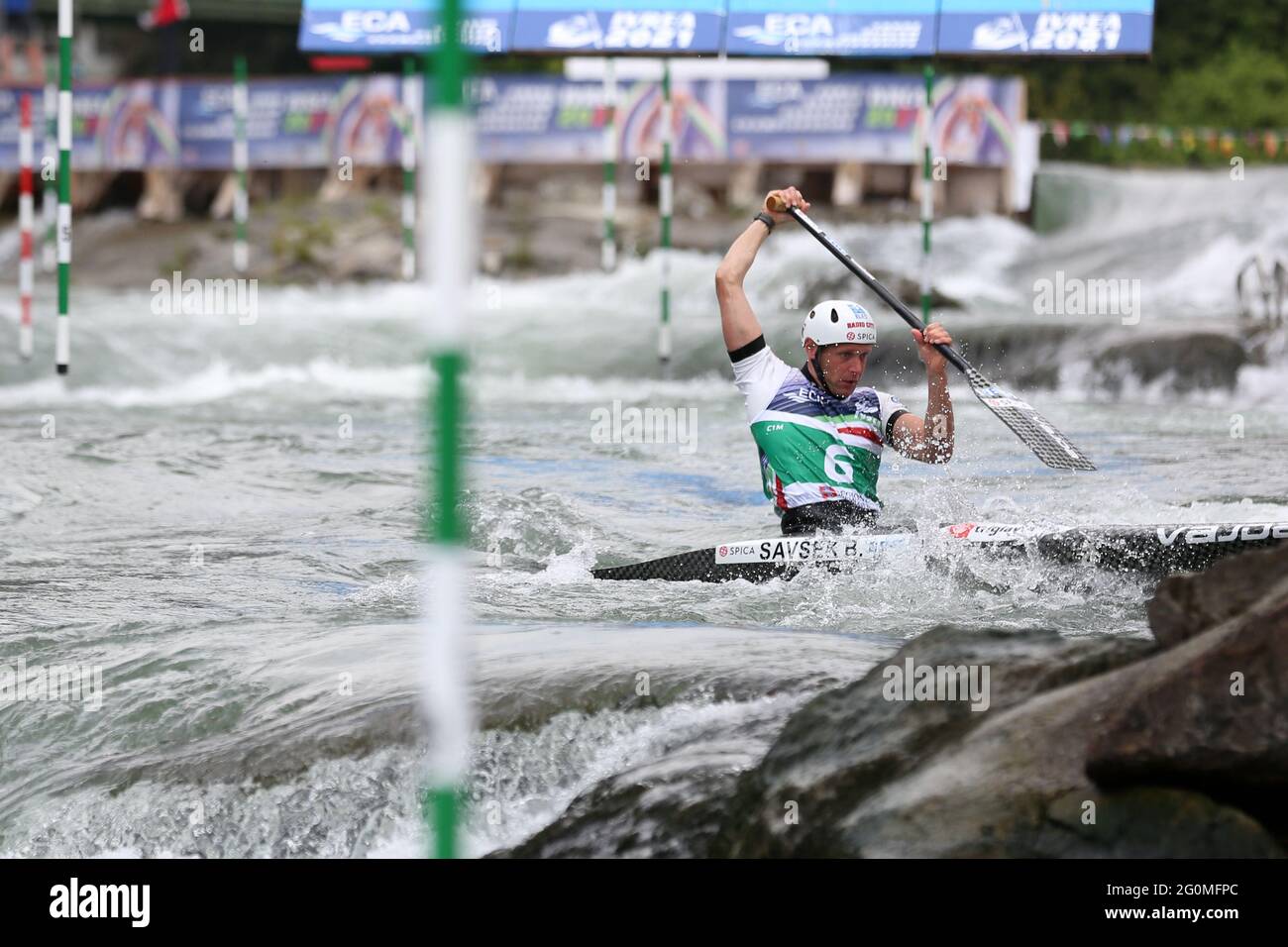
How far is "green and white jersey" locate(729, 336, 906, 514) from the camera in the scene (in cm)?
724

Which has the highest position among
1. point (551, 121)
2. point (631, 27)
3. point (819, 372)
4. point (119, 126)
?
point (631, 27)

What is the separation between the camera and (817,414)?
723 cm

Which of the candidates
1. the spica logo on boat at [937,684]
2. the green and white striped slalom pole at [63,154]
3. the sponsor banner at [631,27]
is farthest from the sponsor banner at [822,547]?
the sponsor banner at [631,27]

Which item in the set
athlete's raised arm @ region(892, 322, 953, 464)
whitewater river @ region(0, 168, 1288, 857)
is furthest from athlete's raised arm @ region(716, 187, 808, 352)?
whitewater river @ region(0, 168, 1288, 857)

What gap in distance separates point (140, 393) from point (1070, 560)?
9.72 m

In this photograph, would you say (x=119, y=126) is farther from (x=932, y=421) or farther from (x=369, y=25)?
(x=932, y=421)

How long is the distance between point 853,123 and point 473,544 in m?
14.5

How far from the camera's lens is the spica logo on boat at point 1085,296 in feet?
59.6

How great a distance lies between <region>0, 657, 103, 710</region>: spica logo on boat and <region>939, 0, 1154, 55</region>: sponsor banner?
9213 millimetres

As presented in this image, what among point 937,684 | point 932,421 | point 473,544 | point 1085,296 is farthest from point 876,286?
point 1085,296

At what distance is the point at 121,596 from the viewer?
727cm

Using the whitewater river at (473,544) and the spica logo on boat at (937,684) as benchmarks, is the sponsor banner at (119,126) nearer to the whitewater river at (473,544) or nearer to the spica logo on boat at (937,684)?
the whitewater river at (473,544)

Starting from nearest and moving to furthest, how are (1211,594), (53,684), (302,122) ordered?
1. (1211,594)
2. (53,684)
3. (302,122)
